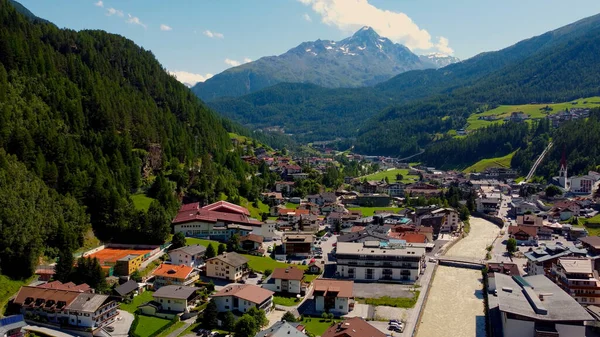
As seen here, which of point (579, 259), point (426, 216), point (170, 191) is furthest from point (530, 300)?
point (170, 191)

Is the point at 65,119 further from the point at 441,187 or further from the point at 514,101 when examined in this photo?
the point at 514,101

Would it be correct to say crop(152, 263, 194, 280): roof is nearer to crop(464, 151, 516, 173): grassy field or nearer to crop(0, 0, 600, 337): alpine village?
crop(0, 0, 600, 337): alpine village

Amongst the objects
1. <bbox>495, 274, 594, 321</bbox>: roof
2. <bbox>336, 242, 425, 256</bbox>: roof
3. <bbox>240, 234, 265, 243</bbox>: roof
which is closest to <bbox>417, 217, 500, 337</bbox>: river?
<bbox>495, 274, 594, 321</bbox>: roof

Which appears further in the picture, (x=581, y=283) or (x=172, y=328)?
(x=581, y=283)

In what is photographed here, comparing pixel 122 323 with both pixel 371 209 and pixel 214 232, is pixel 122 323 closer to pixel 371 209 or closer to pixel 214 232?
pixel 214 232

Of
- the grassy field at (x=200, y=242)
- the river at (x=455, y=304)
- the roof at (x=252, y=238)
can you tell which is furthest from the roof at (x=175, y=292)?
the river at (x=455, y=304)

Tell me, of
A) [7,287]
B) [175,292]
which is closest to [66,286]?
[7,287]
